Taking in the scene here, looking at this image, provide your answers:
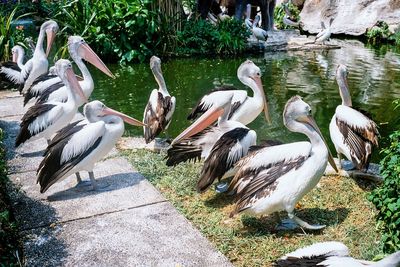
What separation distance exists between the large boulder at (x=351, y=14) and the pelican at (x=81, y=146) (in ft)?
45.5

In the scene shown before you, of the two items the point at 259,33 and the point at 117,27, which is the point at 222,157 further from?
the point at 259,33

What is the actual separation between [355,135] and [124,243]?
8.06 feet

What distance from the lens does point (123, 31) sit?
35.3ft

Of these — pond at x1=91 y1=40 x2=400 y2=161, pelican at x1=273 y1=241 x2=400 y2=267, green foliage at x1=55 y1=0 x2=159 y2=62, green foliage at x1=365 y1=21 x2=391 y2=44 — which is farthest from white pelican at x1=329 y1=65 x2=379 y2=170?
green foliage at x1=365 y1=21 x2=391 y2=44

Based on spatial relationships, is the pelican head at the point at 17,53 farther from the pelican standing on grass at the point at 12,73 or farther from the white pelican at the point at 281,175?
the white pelican at the point at 281,175

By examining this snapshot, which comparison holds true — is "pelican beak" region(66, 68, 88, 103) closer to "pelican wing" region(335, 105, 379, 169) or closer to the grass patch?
the grass patch

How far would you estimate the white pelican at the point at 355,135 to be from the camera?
4258 mm

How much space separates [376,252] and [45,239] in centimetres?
229

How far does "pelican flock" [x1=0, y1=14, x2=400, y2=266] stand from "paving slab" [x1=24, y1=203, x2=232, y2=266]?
1.30 feet

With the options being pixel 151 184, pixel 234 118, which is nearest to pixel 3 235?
pixel 151 184

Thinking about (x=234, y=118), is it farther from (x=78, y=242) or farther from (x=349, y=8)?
(x=349, y=8)

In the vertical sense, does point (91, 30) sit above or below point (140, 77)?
above

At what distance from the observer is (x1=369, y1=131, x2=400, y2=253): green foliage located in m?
2.72

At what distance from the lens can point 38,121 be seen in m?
4.61
